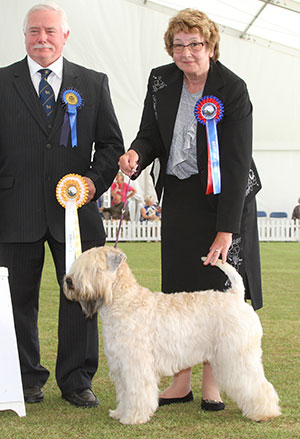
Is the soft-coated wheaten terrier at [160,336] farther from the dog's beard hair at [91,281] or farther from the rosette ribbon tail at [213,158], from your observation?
the rosette ribbon tail at [213,158]

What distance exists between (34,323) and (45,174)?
0.91m

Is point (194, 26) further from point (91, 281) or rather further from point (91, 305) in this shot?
point (91, 305)

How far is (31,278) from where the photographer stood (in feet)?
11.4

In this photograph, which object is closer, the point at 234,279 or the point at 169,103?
the point at 234,279

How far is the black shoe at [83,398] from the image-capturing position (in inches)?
131

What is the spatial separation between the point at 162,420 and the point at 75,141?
1.62m

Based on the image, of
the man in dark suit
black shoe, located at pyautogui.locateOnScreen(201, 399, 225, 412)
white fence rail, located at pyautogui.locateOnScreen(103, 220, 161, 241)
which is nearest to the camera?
black shoe, located at pyautogui.locateOnScreen(201, 399, 225, 412)

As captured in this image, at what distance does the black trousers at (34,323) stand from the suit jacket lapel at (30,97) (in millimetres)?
657

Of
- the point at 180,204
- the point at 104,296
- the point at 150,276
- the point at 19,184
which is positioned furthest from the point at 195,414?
the point at 150,276

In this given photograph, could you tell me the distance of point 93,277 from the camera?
9.47 ft

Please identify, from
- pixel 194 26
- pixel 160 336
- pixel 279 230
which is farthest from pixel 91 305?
pixel 279 230

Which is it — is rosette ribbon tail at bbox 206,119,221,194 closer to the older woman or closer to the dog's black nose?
the older woman

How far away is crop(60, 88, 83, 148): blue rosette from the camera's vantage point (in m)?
3.39

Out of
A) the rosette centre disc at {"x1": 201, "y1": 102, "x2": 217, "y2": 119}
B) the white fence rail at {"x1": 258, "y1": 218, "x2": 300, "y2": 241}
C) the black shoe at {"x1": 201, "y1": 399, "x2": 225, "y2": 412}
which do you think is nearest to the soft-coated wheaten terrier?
the black shoe at {"x1": 201, "y1": 399, "x2": 225, "y2": 412}
